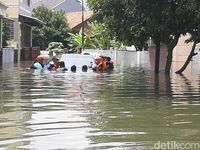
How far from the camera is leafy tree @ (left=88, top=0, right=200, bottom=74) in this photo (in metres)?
15.4

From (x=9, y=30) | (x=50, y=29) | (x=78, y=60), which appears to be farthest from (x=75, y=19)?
(x=78, y=60)

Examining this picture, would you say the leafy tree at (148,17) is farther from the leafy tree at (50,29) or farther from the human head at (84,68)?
the leafy tree at (50,29)

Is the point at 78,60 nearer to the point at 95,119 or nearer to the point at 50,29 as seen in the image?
the point at 95,119

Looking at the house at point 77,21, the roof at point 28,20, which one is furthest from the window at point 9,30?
the house at point 77,21

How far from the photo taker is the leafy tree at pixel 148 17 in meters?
15.4

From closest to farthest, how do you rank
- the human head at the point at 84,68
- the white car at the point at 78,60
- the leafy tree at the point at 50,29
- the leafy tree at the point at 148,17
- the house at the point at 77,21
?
the leafy tree at the point at 148,17, the human head at the point at 84,68, the white car at the point at 78,60, the leafy tree at the point at 50,29, the house at the point at 77,21

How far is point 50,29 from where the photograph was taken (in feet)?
227

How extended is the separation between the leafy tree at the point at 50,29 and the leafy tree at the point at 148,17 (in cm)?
4363

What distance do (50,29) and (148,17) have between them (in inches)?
2097

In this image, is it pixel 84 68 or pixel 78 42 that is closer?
pixel 84 68

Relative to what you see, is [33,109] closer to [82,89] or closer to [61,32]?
[82,89]

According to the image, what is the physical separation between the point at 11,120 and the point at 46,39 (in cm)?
6153

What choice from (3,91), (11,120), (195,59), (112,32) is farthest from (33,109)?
(195,59)

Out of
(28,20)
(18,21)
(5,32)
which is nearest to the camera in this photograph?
(5,32)
